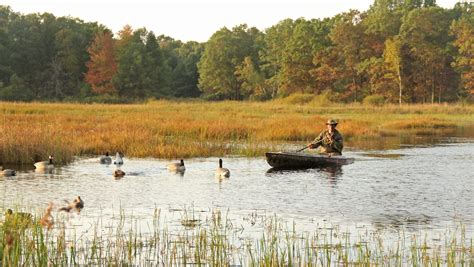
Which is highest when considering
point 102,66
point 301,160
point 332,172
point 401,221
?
point 102,66

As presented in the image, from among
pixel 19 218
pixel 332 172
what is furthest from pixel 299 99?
pixel 19 218

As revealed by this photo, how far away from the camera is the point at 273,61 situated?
99.3 metres

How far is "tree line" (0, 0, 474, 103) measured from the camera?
78375mm

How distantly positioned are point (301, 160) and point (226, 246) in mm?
12195

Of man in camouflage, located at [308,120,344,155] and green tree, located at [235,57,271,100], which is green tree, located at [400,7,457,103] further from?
man in camouflage, located at [308,120,344,155]

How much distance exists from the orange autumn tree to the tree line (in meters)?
0.12

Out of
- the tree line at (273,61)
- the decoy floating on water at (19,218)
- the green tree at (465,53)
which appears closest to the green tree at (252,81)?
the tree line at (273,61)

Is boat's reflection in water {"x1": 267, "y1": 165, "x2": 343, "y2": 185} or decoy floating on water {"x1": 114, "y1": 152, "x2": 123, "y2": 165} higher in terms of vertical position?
decoy floating on water {"x1": 114, "y1": 152, "x2": 123, "y2": 165}

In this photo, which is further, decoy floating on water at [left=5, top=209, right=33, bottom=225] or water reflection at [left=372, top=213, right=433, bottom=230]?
water reflection at [left=372, top=213, right=433, bottom=230]

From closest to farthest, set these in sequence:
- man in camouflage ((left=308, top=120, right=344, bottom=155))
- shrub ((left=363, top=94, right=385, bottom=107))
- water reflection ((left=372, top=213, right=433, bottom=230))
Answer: water reflection ((left=372, top=213, right=433, bottom=230)), man in camouflage ((left=308, top=120, right=344, bottom=155)), shrub ((left=363, top=94, right=385, bottom=107))

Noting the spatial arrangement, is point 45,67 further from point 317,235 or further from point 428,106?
point 317,235

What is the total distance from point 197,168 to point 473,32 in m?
61.2

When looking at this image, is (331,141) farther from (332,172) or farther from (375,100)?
(375,100)

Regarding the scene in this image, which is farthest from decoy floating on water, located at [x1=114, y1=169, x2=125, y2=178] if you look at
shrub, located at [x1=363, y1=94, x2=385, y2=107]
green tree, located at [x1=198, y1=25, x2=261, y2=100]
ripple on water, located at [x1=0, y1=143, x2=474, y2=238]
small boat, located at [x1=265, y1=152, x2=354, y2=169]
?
green tree, located at [x1=198, y1=25, x2=261, y2=100]
